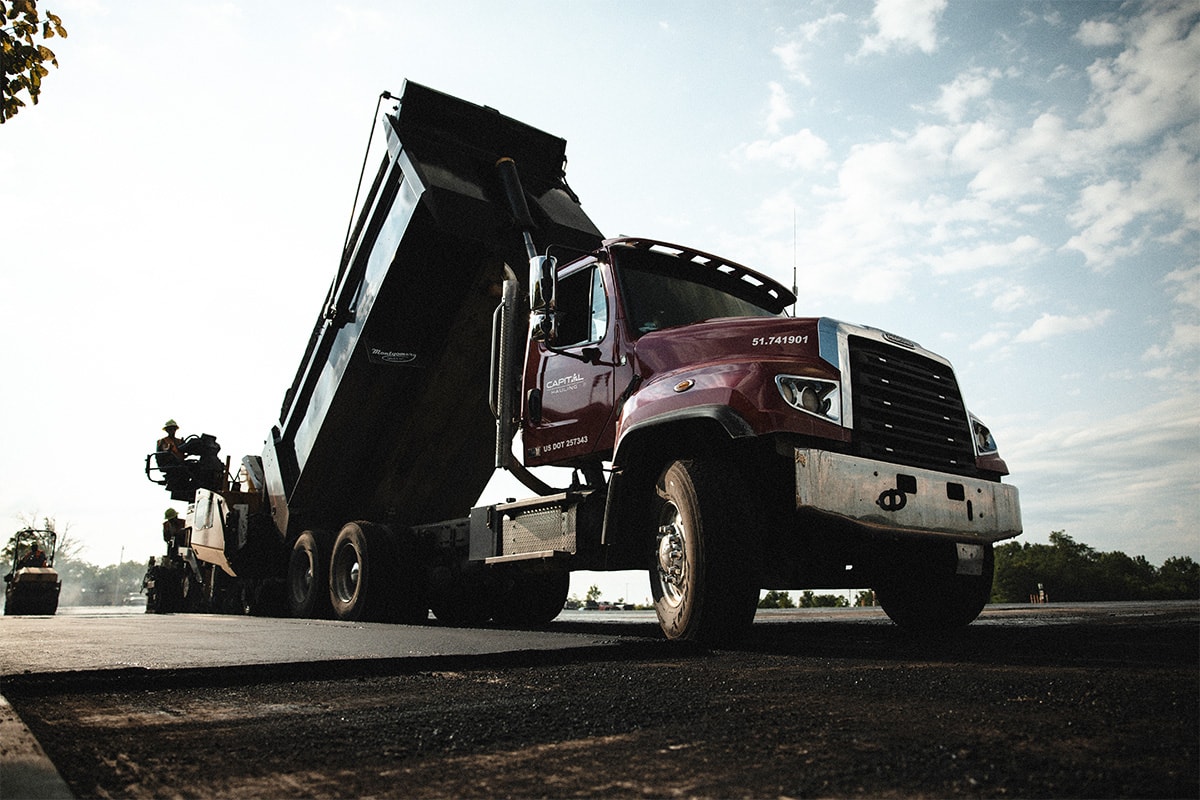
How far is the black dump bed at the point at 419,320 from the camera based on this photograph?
23.9 feet

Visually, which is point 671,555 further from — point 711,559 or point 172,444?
point 172,444

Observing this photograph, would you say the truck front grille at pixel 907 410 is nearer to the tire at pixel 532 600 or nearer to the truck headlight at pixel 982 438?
the truck headlight at pixel 982 438

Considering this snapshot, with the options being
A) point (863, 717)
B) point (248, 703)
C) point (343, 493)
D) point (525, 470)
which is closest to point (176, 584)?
point (343, 493)

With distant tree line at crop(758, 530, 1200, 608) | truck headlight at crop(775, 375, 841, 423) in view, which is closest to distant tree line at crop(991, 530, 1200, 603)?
distant tree line at crop(758, 530, 1200, 608)

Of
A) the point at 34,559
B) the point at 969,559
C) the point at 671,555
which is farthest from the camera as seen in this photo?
the point at 34,559

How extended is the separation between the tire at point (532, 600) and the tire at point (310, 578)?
5.87ft

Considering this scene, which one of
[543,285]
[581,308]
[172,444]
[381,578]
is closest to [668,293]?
[581,308]

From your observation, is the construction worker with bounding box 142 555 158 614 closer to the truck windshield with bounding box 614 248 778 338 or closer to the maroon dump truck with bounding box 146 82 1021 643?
the maroon dump truck with bounding box 146 82 1021 643

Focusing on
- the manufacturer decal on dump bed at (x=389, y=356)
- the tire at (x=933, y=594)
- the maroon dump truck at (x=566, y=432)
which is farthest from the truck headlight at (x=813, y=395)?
the manufacturer decal on dump bed at (x=389, y=356)

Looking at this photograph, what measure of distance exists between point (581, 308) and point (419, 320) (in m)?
2.16

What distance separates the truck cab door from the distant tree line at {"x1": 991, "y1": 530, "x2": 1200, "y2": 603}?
101 ft

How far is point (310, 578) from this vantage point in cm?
885

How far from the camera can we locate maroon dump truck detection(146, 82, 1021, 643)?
15.1 feet

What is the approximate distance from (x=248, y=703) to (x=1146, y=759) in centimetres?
246
